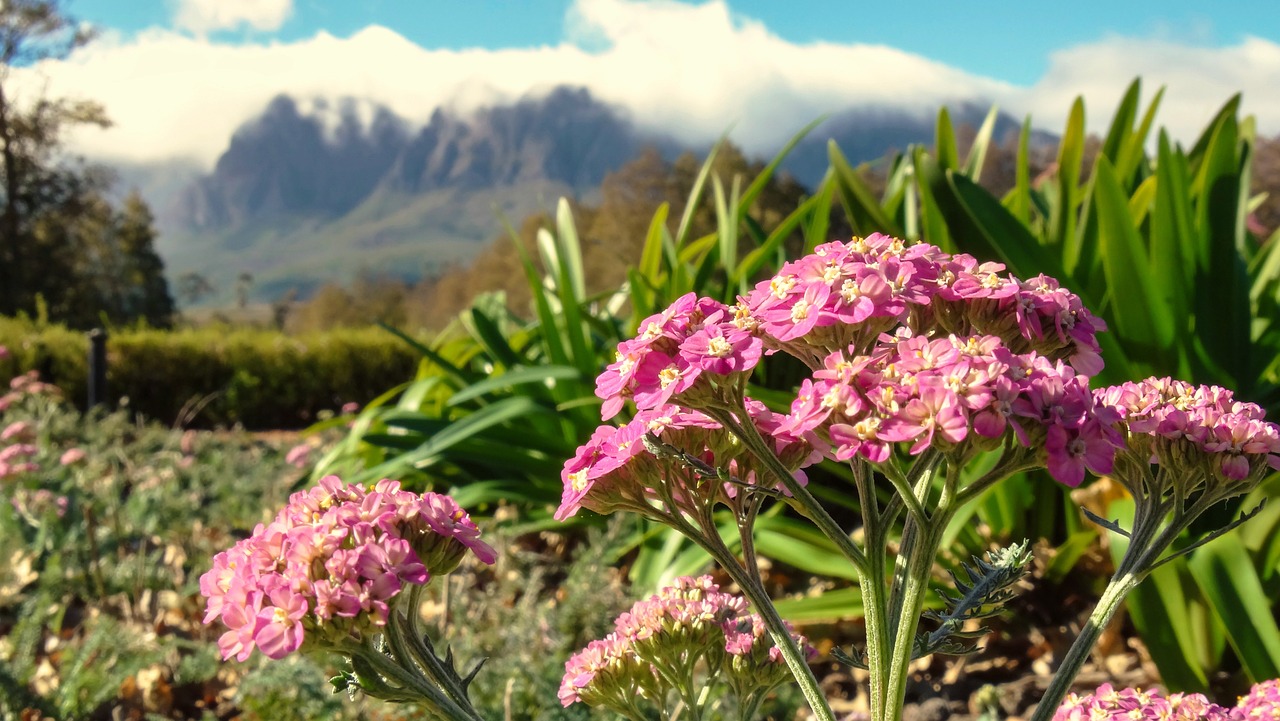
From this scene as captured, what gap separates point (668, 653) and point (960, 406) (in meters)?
0.46

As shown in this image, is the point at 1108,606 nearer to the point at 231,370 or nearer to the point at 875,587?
the point at 875,587

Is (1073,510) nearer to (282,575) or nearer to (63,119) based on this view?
(282,575)

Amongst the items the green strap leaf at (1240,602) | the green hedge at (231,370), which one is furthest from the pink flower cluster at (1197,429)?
the green hedge at (231,370)

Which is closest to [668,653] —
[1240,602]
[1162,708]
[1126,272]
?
[1162,708]

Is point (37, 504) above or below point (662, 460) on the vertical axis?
below

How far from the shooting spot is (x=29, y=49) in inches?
901

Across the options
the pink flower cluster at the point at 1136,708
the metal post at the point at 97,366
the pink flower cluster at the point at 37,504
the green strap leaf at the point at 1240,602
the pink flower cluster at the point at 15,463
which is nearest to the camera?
the pink flower cluster at the point at 1136,708

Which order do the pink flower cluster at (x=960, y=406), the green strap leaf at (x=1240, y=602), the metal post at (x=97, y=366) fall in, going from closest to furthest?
the pink flower cluster at (x=960, y=406) < the green strap leaf at (x=1240, y=602) < the metal post at (x=97, y=366)

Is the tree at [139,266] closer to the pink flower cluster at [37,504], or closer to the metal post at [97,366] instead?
the metal post at [97,366]

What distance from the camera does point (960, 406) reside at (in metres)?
0.62

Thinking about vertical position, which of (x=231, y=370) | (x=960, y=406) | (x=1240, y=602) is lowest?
(x=231, y=370)

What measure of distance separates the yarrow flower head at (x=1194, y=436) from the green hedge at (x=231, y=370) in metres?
10.9

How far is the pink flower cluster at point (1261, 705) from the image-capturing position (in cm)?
86

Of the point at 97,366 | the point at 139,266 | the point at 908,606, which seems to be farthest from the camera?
the point at 139,266
